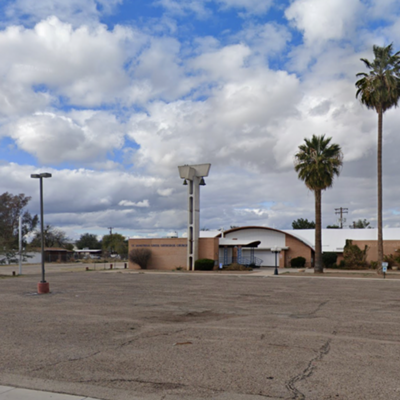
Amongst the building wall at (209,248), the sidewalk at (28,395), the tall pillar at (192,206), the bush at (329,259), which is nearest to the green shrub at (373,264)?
the bush at (329,259)

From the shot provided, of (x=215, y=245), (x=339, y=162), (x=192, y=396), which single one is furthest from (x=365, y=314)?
(x=215, y=245)

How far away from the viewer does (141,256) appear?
50906 mm

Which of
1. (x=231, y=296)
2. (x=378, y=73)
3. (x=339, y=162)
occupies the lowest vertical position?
(x=231, y=296)

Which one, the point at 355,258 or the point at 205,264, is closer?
the point at 205,264

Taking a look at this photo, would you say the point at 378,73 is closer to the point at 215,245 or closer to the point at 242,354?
the point at 215,245

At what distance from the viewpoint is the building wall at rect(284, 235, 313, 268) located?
183 ft

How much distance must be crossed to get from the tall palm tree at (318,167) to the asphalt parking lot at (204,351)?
81.3 feet

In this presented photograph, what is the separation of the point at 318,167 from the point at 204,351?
33.7m

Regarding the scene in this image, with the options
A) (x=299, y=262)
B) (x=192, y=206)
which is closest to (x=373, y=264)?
(x=299, y=262)

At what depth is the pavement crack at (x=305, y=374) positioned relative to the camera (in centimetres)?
649

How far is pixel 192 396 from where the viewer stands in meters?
6.44

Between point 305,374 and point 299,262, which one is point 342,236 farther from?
point 305,374

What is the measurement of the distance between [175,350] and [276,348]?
2.09 meters

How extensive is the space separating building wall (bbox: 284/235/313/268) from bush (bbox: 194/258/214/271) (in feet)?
45.2
